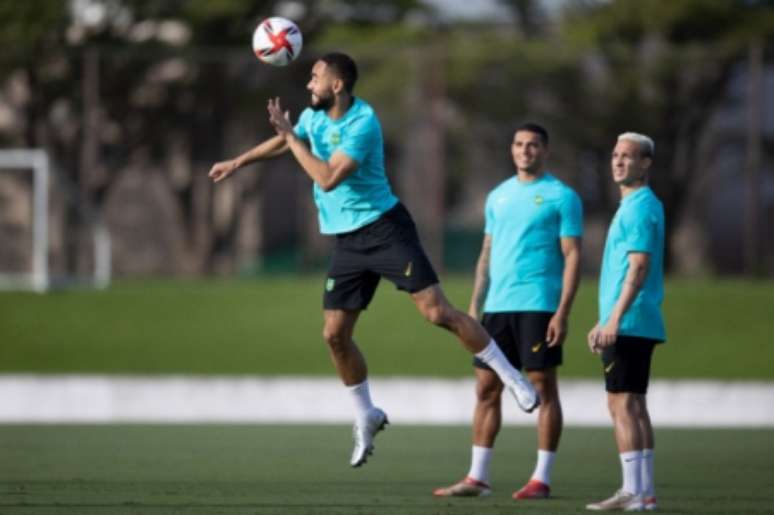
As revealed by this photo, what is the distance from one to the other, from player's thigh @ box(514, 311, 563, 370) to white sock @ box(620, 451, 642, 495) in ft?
3.44

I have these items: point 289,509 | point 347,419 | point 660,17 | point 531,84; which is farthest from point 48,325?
point 289,509

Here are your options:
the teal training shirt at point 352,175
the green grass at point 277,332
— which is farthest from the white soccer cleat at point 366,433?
the green grass at point 277,332

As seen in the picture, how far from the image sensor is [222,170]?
9773 mm

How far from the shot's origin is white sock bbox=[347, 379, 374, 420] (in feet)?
33.3

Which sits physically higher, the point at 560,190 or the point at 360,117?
the point at 360,117

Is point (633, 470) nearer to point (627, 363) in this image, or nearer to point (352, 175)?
point (627, 363)

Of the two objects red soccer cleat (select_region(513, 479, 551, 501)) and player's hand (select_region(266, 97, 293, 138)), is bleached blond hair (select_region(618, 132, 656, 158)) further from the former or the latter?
red soccer cleat (select_region(513, 479, 551, 501))

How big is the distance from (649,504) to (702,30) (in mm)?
21633

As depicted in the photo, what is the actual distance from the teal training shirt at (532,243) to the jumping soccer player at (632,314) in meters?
0.96

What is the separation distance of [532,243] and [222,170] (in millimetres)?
1997

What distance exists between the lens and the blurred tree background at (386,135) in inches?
904

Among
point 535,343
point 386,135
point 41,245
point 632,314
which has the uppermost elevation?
point 386,135

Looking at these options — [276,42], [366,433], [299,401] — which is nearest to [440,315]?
[366,433]

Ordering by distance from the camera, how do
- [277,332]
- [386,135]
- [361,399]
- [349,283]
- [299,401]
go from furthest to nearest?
[386,135] < [277,332] < [299,401] < [361,399] < [349,283]
